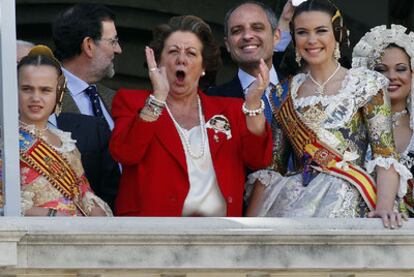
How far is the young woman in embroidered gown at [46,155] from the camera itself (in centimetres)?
1150

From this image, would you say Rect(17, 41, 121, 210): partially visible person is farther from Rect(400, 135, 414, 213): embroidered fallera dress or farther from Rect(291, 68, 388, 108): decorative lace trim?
Rect(400, 135, 414, 213): embroidered fallera dress

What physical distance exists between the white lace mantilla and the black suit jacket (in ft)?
3.48

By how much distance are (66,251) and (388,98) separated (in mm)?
1957

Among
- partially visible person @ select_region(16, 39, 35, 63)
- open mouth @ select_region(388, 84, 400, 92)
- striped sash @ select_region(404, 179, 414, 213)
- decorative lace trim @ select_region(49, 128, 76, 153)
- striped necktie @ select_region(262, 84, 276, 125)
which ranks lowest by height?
striped sash @ select_region(404, 179, 414, 213)

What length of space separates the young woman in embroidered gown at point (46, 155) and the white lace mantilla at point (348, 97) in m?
1.19

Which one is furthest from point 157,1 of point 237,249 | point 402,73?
point 237,249

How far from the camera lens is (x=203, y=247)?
1117 cm

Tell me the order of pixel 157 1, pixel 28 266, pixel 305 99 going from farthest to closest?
pixel 157 1
pixel 305 99
pixel 28 266

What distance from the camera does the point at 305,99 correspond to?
468 inches

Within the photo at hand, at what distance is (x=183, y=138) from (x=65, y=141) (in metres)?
0.60

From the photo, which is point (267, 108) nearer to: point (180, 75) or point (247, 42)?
point (247, 42)

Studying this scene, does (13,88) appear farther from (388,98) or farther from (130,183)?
(388,98)

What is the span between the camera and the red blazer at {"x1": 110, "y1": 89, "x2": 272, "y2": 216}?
1147cm

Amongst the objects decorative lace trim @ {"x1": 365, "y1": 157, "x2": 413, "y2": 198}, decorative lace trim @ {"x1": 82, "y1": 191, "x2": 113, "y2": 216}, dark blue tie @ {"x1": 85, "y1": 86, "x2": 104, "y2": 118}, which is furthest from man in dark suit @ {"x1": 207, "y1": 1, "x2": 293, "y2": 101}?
decorative lace trim @ {"x1": 82, "y1": 191, "x2": 113, "y2": 216}
